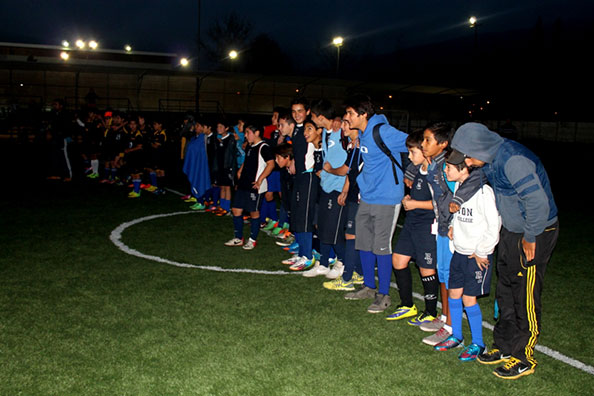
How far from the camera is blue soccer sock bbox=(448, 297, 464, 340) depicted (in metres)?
5.02

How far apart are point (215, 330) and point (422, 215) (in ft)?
7.35

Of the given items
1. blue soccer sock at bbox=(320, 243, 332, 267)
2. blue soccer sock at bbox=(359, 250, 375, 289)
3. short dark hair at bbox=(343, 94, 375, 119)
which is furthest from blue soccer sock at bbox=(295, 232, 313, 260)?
short dark hair at bbox=(343, 94, 375, 119)

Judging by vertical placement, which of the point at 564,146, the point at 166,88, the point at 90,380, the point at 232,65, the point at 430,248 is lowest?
the point at 90,380

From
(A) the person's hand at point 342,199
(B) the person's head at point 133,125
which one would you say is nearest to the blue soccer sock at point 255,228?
(A) the person's hand at point 342,199

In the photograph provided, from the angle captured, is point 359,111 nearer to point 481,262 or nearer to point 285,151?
point 481,262

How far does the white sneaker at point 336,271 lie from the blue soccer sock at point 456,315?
2169mm

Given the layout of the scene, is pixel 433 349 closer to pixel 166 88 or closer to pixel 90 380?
pixel 90 380

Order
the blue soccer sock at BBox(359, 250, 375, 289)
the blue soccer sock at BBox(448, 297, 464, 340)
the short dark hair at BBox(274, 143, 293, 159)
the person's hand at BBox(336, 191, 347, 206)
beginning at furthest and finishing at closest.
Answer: the short dark hair at BBox(274, 143, 293, 159) < the person's hand at BBox(336, 191, 347, 206) < the blue soccer sock at BBox(359, 250, 375, 289) < the blue soccer sock at BBox(448, 297, 464, 340)

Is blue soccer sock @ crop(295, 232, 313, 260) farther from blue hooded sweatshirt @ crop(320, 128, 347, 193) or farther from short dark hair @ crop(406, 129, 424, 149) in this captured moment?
short dark hair @ crop(406, 129, 424, 149)

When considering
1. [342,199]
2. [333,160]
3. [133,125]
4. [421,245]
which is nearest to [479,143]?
[421,245]

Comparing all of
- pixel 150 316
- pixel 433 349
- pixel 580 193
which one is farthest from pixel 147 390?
pixel 580 193

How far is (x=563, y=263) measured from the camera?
830 centimetres

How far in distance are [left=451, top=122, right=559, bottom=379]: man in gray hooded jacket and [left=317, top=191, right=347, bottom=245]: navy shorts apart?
238 centimetres

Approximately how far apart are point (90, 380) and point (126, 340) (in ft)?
2.57
